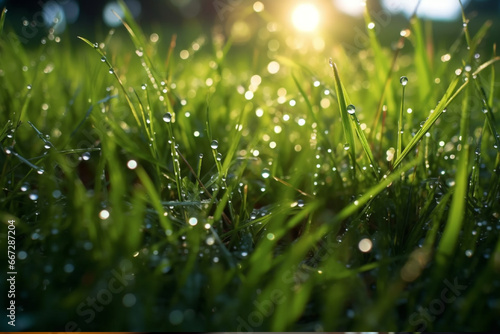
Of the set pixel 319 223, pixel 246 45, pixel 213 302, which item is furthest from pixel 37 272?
pixel 246 45

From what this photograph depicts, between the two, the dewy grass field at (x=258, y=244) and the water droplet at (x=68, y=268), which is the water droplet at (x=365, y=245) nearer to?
the dewy grass field at (x=258, y=244)

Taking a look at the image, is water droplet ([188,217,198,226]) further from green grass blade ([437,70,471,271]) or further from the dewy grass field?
green grass blade ([437,70,471,271])

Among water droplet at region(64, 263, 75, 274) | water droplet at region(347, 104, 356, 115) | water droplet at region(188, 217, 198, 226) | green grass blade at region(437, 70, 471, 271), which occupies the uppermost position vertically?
water droplet at region(347, 104, 356, 115)

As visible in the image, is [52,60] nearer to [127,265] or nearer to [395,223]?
[127,265]

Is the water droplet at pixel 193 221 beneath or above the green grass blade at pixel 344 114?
beneath

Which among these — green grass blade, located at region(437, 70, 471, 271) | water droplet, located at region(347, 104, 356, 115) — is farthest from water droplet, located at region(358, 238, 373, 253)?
water droplet, located at region(347, 104, 356, 115)

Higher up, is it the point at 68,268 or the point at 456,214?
the point at 456,214

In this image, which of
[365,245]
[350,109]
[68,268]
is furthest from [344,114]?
[68,268]

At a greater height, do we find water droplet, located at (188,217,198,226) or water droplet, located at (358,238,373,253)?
water droplet, located at (358,238,373,253)

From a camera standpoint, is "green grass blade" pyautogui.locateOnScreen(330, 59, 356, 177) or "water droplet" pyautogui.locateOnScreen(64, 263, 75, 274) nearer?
"water droplet" pyautogui.locateOnScreen(64, 263, 75, 274)

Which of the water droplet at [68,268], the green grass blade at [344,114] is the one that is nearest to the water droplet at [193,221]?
the water droplet at [68,268]

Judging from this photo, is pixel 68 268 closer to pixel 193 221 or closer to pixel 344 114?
pixel 193 221
